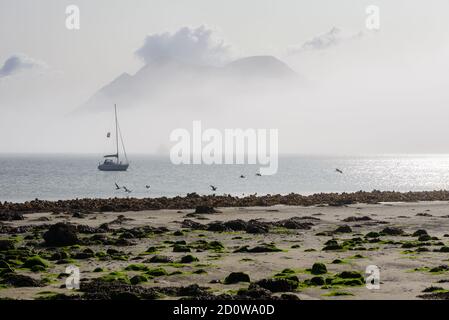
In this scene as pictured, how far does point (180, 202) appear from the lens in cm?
9494

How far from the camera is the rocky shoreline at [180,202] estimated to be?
8675 centimetres

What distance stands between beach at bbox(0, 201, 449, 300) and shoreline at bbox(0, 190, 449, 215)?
7.57 m

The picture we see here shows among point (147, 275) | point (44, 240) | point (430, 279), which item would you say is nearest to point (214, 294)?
point (147, 275)

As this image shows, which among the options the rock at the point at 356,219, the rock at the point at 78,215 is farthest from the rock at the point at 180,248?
the rock at the point at 78,215

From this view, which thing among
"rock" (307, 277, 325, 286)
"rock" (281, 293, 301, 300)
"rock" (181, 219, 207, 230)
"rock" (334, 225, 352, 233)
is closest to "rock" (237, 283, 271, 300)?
"rock" (281, 293, 301, 300)

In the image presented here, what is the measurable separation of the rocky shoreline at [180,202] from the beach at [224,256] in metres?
6.73

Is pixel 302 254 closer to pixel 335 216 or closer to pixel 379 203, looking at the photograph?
pixel 335 216

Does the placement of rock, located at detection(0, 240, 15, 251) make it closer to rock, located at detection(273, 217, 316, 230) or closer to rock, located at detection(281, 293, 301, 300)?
rock, located at detection(281, 293, 301, 300)

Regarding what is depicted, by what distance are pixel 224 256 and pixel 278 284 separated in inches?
502

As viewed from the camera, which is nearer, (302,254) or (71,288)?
(71,288)

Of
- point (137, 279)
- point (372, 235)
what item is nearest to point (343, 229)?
point (372, 235)

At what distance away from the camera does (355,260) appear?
4372 cm

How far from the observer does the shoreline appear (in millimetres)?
87312
